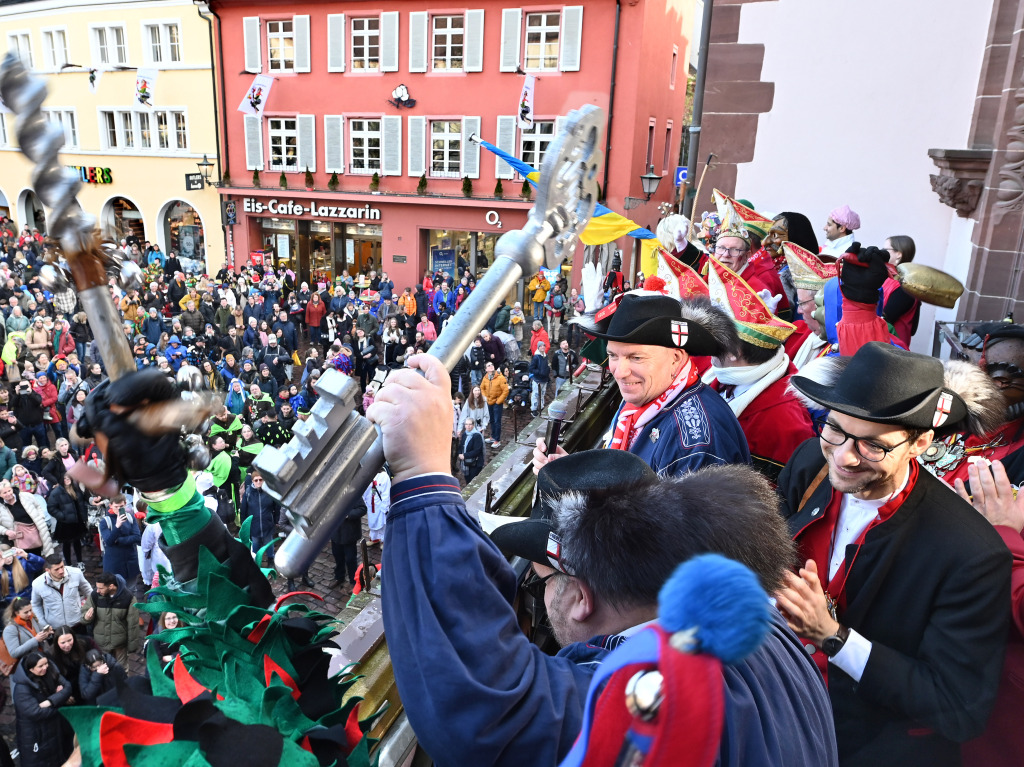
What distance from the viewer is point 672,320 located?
3.09m

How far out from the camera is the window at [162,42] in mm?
24453

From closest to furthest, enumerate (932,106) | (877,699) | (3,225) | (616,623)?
(616,623), (877,699), (932,106), (3,225)

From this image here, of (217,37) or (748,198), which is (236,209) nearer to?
(217,37)

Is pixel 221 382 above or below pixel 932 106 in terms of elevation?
below

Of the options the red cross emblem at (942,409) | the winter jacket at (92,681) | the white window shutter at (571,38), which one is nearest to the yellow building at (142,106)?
the white window shutter at (571,38)

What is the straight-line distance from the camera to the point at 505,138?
70.4 feet

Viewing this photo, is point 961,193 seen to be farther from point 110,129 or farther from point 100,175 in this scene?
point 100,175

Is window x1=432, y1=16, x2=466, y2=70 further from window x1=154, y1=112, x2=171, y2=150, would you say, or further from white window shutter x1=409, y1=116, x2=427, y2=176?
window x1=154, y1=112, x2=171, y2=150

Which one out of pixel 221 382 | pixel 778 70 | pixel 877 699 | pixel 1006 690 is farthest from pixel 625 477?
pixel 221 382

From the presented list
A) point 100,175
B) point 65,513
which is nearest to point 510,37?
point 100,175

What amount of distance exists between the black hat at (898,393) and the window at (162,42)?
28.0m

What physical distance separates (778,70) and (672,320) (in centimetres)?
691

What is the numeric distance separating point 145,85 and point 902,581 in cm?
2583

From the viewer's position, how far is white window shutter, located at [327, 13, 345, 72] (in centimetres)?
2223
